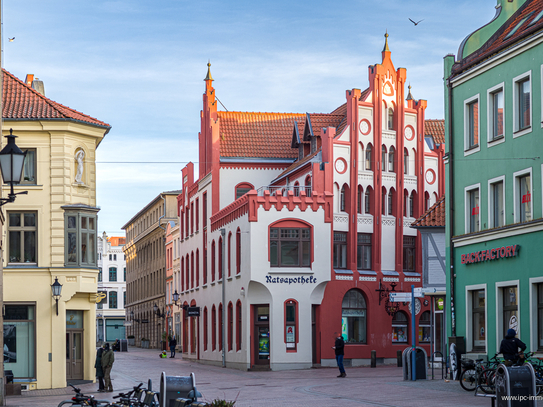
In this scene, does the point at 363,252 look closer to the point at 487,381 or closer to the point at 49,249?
the point at 49,249

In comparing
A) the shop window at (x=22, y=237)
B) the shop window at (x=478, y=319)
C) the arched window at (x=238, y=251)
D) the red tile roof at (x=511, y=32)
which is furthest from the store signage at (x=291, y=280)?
the red tile roof at (x=511, y=32)

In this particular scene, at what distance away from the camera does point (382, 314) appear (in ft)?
149

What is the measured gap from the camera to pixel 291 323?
140 feet

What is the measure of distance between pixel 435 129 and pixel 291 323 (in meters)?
19.4

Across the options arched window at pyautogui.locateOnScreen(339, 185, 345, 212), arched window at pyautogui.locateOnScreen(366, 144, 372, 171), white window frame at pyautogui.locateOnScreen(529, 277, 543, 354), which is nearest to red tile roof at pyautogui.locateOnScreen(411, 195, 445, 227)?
white window frame at pyautogui.locateOnScreen(529, 277, 543, 354)

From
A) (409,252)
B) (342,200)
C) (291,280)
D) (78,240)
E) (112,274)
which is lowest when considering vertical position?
(112,274)

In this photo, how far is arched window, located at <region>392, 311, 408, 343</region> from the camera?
150ft

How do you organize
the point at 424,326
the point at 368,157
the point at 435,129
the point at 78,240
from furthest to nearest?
1. the point at 435,129
2. the point at 424,326
3. the point at 368,157
4. the point at 78,240

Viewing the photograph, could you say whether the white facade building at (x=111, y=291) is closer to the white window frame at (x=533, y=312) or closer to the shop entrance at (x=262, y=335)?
the shop entrance at (x=262, y=335)

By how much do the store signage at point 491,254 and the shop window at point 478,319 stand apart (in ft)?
3.45

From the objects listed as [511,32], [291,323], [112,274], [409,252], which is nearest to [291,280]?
[291,323]

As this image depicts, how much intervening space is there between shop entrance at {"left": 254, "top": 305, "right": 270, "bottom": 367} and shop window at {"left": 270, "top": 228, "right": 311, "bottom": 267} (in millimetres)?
2412

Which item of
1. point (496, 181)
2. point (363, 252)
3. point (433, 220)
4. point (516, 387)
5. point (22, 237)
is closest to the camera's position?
point (516, 387)

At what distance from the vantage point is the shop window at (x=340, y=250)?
45.2 meters
